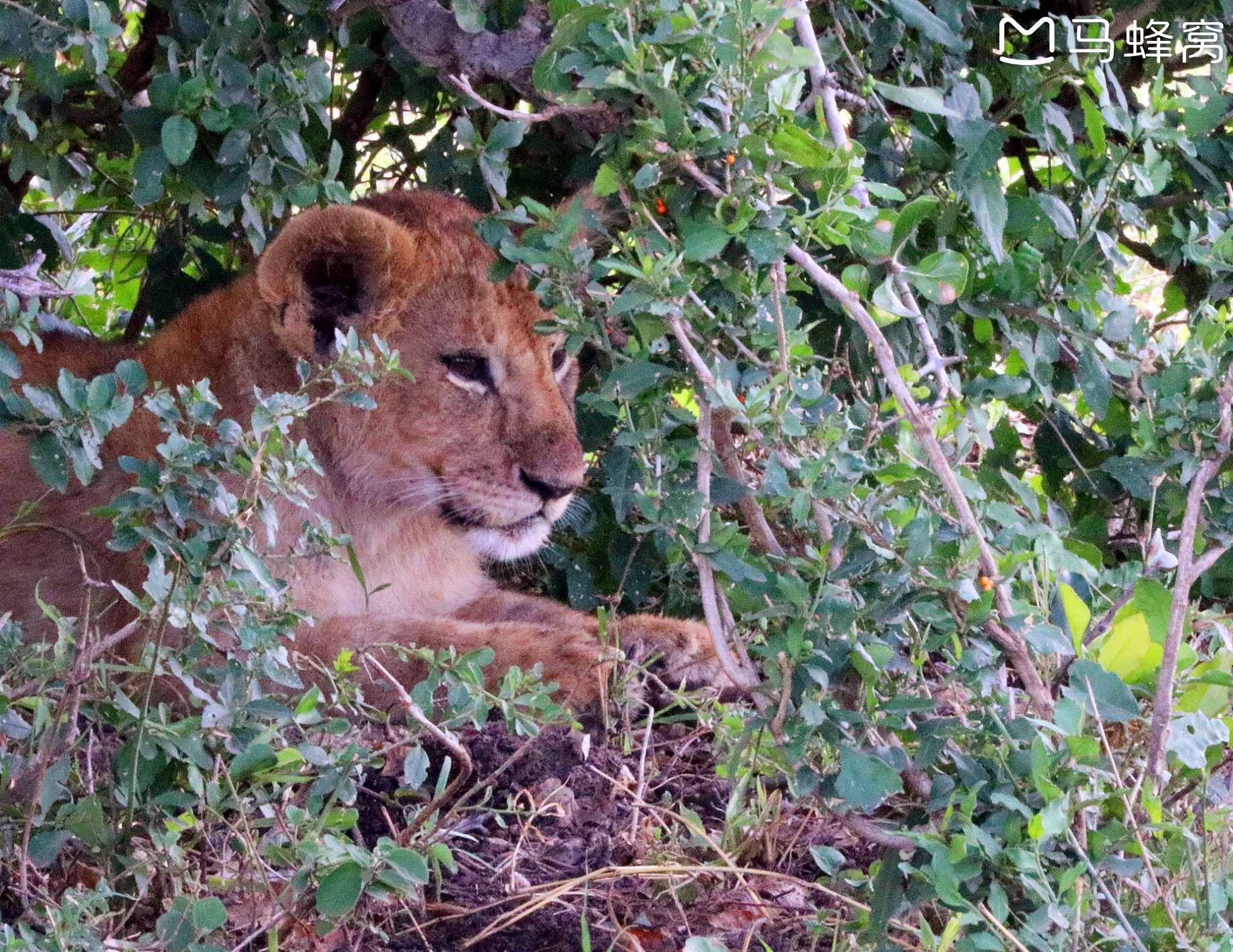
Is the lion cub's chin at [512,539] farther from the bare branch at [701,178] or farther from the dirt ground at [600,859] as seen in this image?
the bare branch at [701,178]

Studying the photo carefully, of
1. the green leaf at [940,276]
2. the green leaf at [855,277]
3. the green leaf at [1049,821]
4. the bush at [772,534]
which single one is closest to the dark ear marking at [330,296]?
the bush at [772,534]

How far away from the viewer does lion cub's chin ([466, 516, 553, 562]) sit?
3.31 meters

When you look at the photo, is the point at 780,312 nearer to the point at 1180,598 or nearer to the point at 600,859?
the point at 1180,598

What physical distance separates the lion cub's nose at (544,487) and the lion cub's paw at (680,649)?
371 millimetres

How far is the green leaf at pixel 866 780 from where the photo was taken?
1.88 metres

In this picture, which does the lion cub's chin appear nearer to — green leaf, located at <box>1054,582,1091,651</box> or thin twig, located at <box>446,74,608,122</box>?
thin twig, located at <box>446,74,608,122</box>

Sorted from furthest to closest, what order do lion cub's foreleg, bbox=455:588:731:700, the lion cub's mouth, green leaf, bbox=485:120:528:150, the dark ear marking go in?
the lion cub's mouth, lion cub's foreleg, bbox=455:588:731:700, the dark ear marking, green leaf, bbox=485:120:528:150

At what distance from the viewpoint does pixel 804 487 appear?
2.01m

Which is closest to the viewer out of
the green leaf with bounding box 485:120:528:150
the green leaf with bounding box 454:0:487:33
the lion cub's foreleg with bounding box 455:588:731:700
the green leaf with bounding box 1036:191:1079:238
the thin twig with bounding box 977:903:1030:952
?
the thin twig with bounding box 977:903:1030:952

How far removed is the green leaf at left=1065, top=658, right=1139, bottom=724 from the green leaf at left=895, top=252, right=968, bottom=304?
1.89 feet

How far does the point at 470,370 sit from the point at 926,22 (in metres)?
1.22

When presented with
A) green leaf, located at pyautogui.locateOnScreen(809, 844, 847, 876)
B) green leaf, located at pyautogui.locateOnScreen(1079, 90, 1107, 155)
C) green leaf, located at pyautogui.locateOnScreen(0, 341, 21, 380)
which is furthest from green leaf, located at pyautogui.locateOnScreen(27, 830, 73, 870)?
green leaf, located at pyautogui.locateOnScreen(1079, 90, 1107, 155)

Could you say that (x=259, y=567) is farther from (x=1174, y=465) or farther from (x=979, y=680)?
(x=1174, y=465)

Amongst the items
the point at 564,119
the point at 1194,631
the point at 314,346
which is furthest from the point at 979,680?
the point at 564,119
